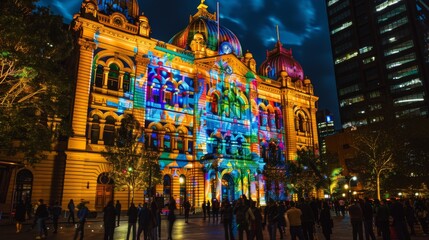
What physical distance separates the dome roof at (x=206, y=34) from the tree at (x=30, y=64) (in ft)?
99.1

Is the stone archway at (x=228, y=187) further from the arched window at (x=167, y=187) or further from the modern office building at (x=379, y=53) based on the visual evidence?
the modern office building at (x=379, y=53)

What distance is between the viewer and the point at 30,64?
1625cm

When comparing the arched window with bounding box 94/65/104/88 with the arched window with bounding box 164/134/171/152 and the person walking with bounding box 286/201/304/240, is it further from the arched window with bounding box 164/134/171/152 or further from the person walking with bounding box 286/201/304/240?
the person walking with bounding box 286/201/304/240

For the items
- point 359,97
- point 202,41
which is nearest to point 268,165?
point 202,41

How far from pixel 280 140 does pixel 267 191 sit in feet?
32.4

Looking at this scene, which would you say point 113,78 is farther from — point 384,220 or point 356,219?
point 384,220

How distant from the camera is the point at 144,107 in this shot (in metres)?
36.4

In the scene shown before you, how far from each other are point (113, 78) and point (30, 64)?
65.2 ft

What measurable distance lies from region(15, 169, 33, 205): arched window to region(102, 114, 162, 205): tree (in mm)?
6725

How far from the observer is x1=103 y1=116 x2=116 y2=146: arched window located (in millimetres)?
33906

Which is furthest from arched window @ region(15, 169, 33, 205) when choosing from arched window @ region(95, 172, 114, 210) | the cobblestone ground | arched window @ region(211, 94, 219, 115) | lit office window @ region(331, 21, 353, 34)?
lit office window @ region(331, 21, 353, 34)

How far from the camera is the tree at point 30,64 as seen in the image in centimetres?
1564

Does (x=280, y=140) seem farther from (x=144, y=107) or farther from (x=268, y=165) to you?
(x=144, y=107)

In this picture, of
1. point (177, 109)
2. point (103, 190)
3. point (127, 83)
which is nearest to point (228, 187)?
point (177, 109)
